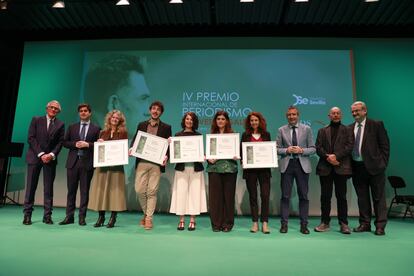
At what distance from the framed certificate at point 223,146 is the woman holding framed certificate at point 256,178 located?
0.17 meters

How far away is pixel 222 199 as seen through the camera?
4.02m

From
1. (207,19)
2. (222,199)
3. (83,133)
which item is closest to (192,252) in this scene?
(222,199)

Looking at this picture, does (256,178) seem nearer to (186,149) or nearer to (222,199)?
(222,199)

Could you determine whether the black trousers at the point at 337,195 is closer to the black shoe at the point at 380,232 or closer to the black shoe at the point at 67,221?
the black shoe at the point at 380,232

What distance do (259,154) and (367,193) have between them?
168cm

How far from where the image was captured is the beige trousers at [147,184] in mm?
4078

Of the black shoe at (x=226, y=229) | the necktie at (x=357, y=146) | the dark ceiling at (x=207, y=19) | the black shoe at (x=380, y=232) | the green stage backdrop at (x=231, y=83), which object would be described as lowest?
the black shoe at (x=226, y=229)

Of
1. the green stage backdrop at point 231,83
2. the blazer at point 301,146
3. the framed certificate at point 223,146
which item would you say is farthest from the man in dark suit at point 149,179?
the green stage backdrop at point 231,83

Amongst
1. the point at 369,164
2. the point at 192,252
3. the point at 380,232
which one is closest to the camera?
the point at 192,252

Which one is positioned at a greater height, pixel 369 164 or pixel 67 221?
pixel 369 164

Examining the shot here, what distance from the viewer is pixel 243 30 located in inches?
256

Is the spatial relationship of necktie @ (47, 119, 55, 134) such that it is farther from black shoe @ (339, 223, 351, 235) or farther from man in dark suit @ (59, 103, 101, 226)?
black shoe @ (339, 223, 351, 235)

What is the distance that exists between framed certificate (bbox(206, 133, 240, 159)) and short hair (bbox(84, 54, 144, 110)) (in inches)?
117

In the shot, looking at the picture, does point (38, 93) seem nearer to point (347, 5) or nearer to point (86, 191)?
point (86, 191)
